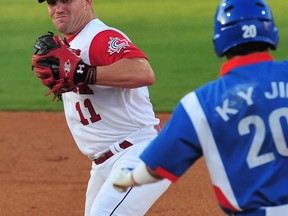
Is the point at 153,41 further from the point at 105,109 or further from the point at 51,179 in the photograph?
the point at 105,109

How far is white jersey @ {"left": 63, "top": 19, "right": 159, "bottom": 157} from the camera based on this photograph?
5008 millimetres

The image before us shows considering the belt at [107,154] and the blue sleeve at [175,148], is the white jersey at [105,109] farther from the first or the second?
the blue sleeve at [175,148]

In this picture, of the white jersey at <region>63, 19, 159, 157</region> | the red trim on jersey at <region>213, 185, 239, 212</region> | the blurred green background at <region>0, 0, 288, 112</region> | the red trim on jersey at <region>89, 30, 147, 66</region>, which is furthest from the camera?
the blurred green background at <region>0, 0, 288, 112</region>

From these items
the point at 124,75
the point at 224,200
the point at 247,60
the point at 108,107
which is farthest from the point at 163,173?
the point at 108,107

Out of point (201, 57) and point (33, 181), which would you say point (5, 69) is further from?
point (33, 181)

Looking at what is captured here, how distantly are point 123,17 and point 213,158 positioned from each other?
13095 millimetres

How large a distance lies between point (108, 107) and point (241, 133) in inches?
74.1

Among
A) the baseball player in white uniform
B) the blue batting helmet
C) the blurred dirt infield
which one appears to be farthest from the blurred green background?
the blue batting helmet

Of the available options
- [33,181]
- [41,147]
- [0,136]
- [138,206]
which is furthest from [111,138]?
[0,136]

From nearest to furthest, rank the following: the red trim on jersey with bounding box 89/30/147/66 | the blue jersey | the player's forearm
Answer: the blue jersey → the player's forearm → the red trim on jersey with bounding box 89/30/147/66

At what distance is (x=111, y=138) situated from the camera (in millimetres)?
5035

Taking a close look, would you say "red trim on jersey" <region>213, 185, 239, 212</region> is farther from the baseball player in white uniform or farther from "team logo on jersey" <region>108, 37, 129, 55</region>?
"team logo on jersey" <region>108, 37, 129, 55</region>

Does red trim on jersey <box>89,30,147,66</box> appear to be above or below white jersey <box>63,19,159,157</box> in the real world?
above

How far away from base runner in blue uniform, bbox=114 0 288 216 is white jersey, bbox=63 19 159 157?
1666 millimetres
